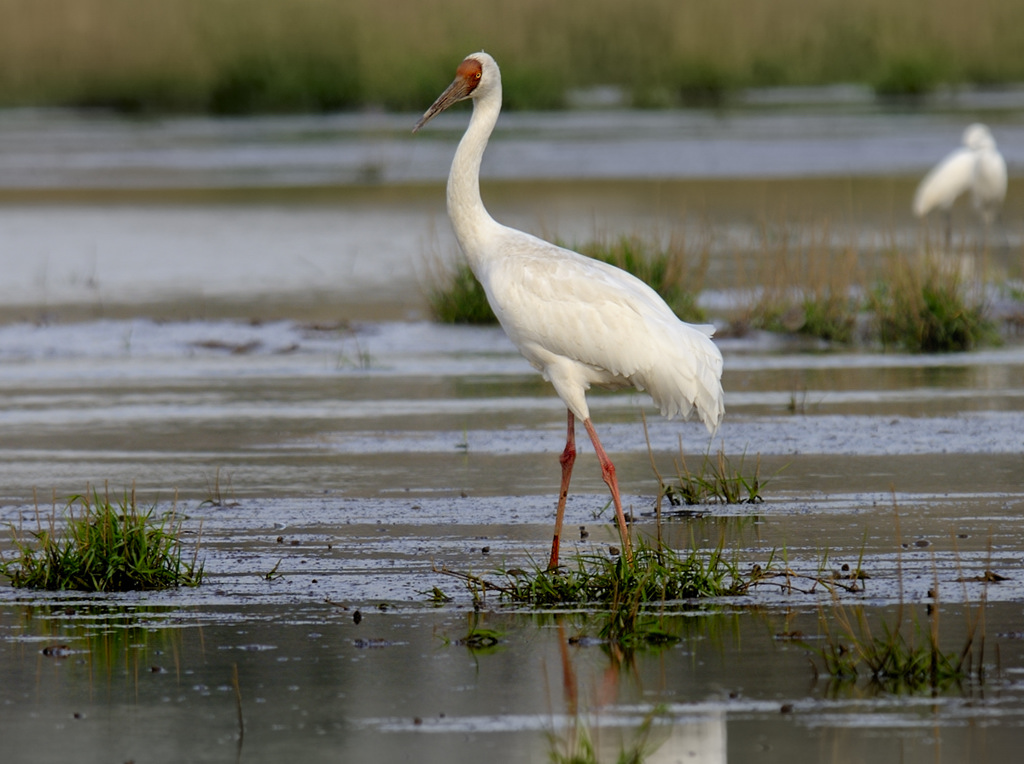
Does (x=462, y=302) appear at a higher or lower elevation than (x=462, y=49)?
lower

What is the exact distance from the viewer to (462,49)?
4919 cm

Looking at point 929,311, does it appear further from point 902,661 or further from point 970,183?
point 970,183

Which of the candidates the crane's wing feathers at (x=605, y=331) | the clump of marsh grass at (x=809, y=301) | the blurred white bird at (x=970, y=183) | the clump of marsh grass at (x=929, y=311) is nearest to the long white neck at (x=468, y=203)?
the crane's wing feathers at (x=605, y=331)

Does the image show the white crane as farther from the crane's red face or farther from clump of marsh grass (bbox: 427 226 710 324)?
clump of marsh grass (bbox: 427 226 710 324)

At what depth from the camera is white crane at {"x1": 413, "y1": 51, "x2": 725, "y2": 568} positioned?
824 cm

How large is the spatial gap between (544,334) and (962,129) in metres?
33.5

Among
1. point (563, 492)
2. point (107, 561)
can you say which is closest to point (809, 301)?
point (563, 492)

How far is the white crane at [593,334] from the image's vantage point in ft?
27.0

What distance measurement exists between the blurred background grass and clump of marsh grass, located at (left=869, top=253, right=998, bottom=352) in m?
30.7

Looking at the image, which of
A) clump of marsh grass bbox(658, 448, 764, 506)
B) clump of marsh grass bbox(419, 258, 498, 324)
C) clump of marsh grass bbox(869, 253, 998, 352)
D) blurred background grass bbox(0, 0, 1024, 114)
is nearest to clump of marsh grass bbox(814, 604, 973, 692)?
clump of marsh grass bbox(658, 448, 764, 506)

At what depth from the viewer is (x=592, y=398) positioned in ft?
42.9

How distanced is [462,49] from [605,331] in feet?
138

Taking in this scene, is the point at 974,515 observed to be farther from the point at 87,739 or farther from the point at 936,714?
the point at 87,739

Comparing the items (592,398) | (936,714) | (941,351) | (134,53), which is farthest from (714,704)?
(134,53)
